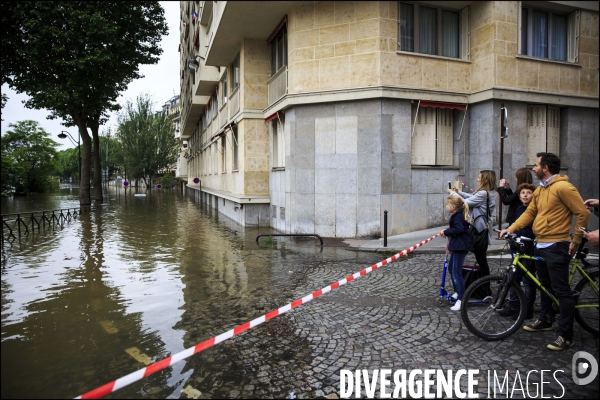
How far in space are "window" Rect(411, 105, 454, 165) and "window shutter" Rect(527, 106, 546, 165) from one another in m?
2.47

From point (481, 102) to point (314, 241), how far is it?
22.1ft

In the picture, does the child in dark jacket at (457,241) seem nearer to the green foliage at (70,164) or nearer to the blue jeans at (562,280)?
the blue jeans at (562,280)

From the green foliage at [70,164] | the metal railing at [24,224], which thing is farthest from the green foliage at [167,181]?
the green foliage at [70,164]

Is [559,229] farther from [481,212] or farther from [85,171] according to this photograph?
[85,171]

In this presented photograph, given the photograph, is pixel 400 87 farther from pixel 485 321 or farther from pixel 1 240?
pixel 1 240

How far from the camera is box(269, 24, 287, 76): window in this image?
48.9 feet

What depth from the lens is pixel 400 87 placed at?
40.4 ft

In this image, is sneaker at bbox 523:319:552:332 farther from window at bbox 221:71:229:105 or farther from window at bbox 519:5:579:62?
window at bbox 221:71:229:105

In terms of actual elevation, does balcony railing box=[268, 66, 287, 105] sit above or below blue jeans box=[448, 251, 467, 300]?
above

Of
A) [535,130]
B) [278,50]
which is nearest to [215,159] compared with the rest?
[278,50]

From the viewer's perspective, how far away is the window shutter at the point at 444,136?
43.9ft

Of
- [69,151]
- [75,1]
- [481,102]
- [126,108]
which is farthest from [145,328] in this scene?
[69,151]

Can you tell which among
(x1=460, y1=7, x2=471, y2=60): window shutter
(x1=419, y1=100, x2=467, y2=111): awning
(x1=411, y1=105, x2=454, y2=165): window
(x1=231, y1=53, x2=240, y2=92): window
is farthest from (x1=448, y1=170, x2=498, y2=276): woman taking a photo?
(x1=231, y1=53, x2=240, y2=92): window

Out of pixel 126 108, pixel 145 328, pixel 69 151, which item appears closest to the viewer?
pixel 145 328
